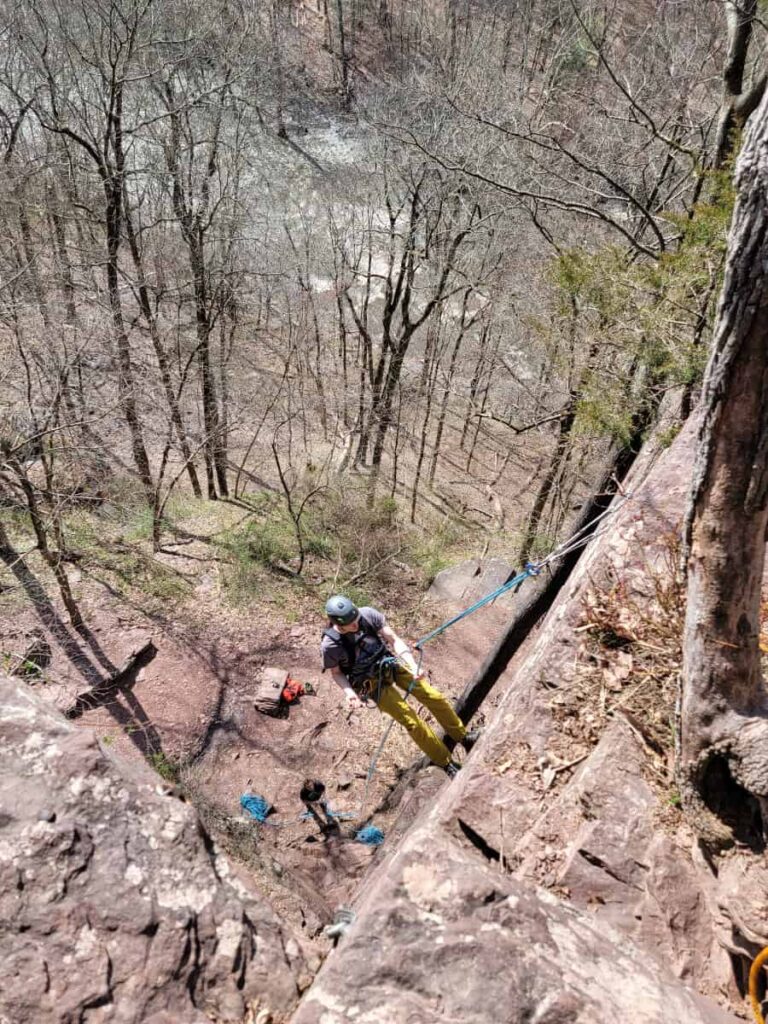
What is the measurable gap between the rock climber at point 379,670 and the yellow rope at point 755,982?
3246mm

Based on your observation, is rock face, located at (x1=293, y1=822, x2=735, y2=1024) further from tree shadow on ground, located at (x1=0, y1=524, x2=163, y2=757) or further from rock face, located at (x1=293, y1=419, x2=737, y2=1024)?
tree shadow on ground, located at (x1=0, y1=524, x2=163, y2=757)

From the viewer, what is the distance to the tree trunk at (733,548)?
80.7 inches

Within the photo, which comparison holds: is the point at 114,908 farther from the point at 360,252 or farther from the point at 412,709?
the point at 360,252

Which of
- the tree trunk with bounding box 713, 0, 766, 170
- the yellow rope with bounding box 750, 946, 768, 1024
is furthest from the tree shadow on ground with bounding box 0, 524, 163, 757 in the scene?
the tree trunk with bounding box 713, 0, 766, 170

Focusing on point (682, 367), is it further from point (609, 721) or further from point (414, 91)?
point (414, 91)

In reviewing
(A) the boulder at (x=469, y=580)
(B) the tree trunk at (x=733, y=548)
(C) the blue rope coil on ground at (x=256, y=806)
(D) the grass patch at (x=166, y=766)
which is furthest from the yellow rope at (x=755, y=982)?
(A) the boulder at (x=469, y=580)

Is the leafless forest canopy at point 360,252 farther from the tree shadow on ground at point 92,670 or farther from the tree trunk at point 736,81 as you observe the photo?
the tree shadow on ground at point 92,670

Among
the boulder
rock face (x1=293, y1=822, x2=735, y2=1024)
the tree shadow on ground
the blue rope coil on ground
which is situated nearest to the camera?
rock face (x1=293, y1=822, x2=735, y2=1024)

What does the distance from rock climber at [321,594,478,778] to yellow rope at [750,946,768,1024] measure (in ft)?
10.7

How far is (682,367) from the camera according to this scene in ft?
18.6

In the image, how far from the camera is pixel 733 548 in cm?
265

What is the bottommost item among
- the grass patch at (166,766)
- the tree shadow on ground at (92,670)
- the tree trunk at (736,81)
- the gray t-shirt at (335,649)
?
the grass patch at (166,766)

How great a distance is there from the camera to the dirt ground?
296 inches

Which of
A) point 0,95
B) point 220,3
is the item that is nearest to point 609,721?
point 0,95
